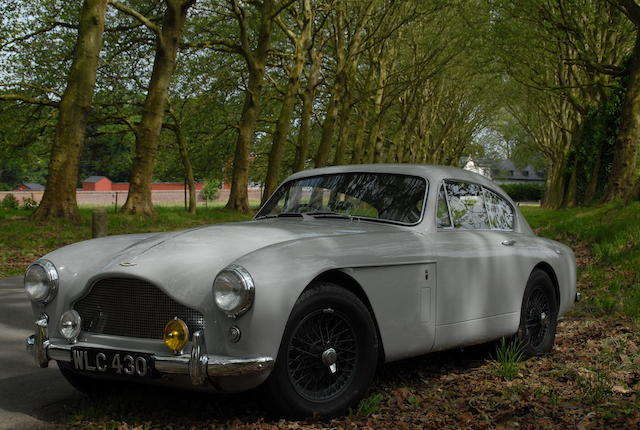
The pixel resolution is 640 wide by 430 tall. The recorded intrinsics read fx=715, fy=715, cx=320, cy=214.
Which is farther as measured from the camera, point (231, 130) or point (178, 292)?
point (231, 130)

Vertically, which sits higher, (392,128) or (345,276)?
(392,128)

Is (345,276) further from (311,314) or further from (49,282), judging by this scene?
(49,282)

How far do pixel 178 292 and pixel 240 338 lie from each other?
417 millimetres

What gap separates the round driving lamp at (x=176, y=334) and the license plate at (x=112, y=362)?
121mm

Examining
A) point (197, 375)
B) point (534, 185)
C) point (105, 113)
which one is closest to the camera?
point (197, 375)

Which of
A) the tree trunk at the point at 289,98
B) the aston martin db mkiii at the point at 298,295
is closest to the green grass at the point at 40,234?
the tree trunk at the point at 289,98

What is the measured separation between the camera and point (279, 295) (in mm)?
3564

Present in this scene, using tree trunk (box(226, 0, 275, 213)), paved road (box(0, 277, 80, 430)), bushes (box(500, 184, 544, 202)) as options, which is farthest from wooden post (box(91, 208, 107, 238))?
bushes (box(500, 184, 544, 202))

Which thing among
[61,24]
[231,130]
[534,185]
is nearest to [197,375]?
[61,24]

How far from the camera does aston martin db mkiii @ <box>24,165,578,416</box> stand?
3539 mm

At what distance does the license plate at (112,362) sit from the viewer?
3.57m

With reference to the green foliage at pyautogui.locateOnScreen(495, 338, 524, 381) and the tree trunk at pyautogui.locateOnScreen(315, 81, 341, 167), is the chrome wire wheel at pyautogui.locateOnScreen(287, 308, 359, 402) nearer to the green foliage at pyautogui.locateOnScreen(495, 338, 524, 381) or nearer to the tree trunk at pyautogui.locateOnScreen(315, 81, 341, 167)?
the green foliage at pyautogui.locateOnScreen(495, 338, 524, 381)

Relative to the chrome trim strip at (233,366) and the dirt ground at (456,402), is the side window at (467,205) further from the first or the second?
the chrome trim strip at (233,366)

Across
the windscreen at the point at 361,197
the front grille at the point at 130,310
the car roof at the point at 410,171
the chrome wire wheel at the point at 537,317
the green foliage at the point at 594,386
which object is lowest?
the green foliage at the point at 594,386
